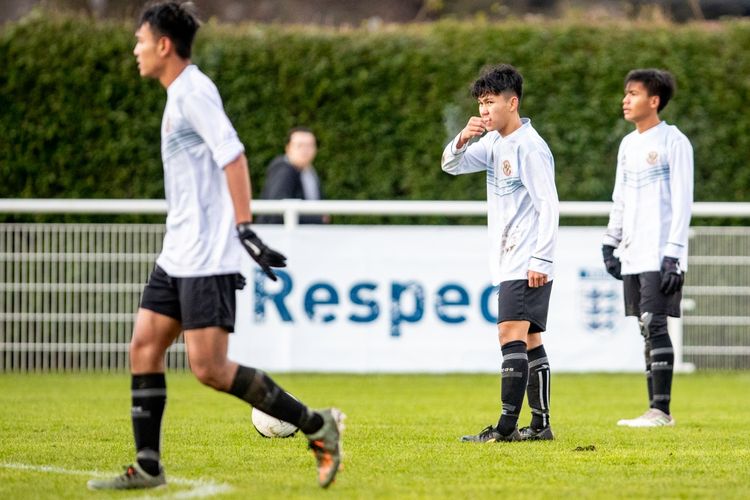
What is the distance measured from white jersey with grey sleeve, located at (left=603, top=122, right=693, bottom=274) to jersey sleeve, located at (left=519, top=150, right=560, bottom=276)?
1.42 m

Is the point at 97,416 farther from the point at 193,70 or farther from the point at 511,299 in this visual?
the point at 193,70

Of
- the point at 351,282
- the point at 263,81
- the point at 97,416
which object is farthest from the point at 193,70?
the point at 263,81

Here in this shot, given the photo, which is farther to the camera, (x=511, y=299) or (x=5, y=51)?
(x=5, y=51)

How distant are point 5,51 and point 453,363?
214 inches

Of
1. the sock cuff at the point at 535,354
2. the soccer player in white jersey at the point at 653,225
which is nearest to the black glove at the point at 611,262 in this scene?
the soccer player in white jersey at the point at 653,225

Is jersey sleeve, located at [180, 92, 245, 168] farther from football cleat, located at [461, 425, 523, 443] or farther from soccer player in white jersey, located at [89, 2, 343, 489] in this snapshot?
football cleat, located at [461, 425, 523, 443]

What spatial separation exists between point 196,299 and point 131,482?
80cm

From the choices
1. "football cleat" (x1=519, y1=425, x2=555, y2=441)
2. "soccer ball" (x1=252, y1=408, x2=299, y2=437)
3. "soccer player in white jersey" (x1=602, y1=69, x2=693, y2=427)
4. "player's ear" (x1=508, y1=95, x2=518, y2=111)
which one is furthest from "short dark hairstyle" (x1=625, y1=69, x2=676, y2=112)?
"soccer ball" (x1=252, y1=408, x2=299, y2=437)

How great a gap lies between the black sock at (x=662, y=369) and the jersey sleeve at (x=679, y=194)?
59 centimetres

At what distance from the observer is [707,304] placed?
12875 millimetres

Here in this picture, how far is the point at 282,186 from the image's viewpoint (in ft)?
41.2

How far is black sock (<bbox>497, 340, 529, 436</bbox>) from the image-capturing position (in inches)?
284

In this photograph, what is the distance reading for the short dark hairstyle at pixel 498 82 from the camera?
7.26 meters

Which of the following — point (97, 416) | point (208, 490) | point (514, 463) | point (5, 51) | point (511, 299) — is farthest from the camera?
point (5, 51)
